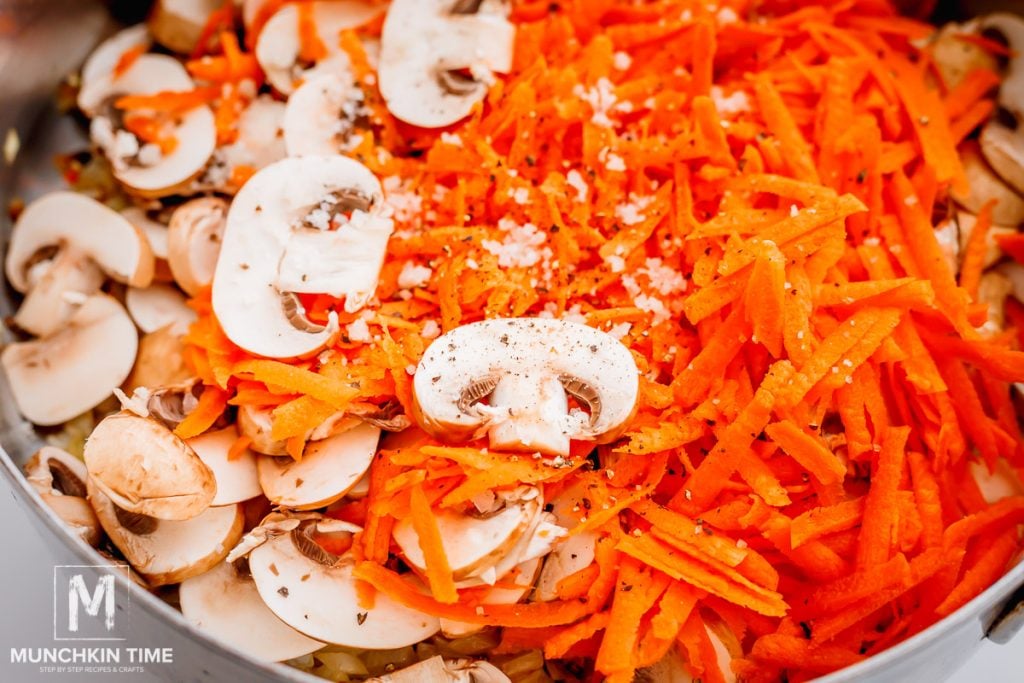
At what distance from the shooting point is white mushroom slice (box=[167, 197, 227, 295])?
1669 millimetres

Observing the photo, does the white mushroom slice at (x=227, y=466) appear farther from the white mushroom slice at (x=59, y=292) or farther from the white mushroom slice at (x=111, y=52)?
the white mushroom slice at (x=111, y=52)

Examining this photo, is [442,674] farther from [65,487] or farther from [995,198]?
[995,198]

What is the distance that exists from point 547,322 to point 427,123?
52 cm

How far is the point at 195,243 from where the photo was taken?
1.67 m

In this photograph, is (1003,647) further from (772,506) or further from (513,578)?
(513,578)

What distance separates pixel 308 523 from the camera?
4.73 ft

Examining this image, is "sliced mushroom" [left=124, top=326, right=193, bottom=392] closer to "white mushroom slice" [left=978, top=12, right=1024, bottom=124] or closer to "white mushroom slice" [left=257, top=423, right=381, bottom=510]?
"white mushroom slice" [left=257, top=423, right=381, bottom=510]

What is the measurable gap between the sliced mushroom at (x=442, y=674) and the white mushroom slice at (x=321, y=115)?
3.06 ft

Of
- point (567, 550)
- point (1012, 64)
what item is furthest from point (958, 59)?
point (567, 550)

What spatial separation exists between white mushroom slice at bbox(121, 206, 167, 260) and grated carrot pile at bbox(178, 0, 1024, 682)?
314mm

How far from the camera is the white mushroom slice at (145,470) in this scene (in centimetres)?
132

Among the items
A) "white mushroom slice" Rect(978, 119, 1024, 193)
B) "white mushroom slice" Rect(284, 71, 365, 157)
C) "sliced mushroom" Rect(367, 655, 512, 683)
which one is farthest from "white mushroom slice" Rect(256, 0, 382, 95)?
"white mushroom slice" Rect(978, 119, 1024, 193)

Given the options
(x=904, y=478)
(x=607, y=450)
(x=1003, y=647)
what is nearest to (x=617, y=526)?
(x=607, y=450)

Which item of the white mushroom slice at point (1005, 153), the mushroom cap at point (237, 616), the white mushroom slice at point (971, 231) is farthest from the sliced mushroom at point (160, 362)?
the white mushroom slice at point (1005, 153)
